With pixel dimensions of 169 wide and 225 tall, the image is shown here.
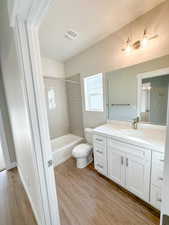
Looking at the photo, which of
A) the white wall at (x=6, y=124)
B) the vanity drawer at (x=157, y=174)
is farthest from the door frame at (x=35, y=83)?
the white wall at (x=6, y=124)

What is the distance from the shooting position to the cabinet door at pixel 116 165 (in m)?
1.58

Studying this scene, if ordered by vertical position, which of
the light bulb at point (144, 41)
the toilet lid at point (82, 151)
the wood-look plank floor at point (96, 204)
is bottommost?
the wood-look plank floor at point (96, 204)

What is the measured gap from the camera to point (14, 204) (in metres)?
1.58

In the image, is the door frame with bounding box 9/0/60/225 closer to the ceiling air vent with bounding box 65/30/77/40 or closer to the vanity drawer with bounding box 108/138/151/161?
the vanity drawer with bounding box 108/138/151/161

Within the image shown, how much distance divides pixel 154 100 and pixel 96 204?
1720mm

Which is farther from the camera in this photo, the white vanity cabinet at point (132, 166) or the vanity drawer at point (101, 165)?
the vanity drawer at point (101, 165)

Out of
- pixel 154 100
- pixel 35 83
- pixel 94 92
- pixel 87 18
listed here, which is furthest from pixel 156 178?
pixel 87 18

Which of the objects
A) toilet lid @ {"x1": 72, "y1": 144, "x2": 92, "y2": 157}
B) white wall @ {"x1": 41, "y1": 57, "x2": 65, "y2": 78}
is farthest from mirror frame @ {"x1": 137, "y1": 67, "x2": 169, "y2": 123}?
white wall @ {"x1": 41, "y1": 57, "x2": 65, "y2": 78}

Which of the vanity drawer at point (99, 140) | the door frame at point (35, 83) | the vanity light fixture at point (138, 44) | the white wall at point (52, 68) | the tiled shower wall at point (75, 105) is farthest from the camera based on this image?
the tiled shower wall at point (75, 105)

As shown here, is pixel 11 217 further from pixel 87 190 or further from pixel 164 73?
pixel 164 73

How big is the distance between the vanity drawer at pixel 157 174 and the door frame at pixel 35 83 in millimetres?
1119

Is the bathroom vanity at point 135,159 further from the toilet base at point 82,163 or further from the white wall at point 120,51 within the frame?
the white wall at point 120,51

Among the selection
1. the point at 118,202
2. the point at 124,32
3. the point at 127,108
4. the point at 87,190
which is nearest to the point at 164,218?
the point at 118,202

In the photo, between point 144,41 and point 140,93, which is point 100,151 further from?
point 144,41
